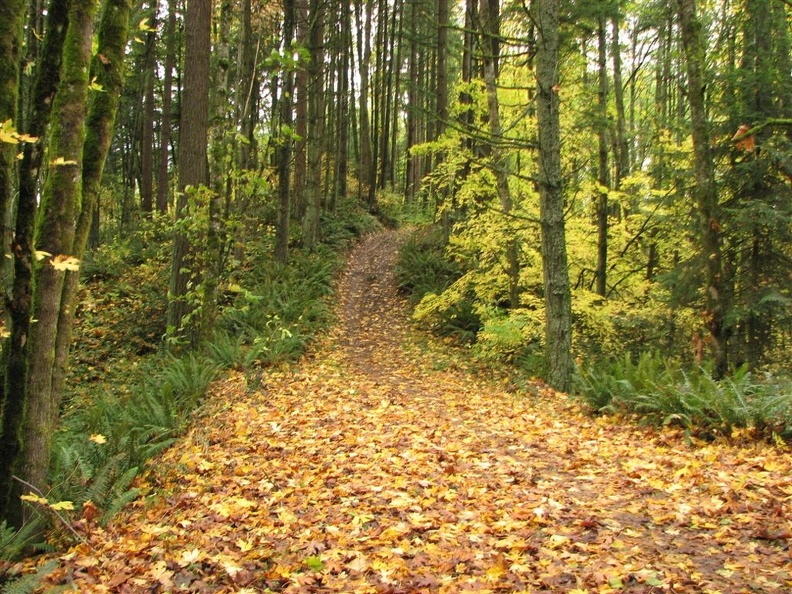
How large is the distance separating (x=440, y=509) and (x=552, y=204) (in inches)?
238

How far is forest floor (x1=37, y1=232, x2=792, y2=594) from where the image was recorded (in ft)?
11.4

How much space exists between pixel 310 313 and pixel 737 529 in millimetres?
10882

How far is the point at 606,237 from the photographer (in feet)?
40.2

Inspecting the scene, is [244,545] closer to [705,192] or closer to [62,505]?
[62,505]

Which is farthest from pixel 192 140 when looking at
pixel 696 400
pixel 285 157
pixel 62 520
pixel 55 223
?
pixel 696 400

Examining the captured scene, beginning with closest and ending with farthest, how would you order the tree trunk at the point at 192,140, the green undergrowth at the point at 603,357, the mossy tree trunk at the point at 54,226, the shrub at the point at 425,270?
the mossy tree trunk at the point at 54,226 → the green undergrowth at the point at 603,357 → the tree trunk at the point at 192,140 → the shrub at the point at 425,270

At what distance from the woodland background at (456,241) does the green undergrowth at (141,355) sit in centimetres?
6

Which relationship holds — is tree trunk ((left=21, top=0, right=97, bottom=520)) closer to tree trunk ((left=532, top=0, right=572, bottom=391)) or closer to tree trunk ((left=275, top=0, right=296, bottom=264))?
tree trunk ((left=532, top=0, right=572, bottom=391))

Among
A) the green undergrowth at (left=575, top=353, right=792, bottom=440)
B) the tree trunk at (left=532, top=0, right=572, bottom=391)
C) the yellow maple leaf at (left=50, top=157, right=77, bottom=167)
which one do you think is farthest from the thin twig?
the tree trunk at (left=532, top=0, right=572, bottom=391)

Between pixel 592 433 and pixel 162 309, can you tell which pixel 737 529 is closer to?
pixel 592 433

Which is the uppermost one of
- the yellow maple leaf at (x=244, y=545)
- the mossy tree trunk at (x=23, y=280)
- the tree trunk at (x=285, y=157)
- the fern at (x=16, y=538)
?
the tree trunk at (x=285, y=157)

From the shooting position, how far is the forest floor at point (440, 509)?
11.4ft

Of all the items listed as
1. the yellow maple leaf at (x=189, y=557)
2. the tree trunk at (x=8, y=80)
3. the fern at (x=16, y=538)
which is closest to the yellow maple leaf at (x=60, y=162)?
the tree trunk at (x=8, y=80)

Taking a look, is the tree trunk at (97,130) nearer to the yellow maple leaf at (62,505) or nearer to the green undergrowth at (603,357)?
the yellow maple leaf at (62,505)
